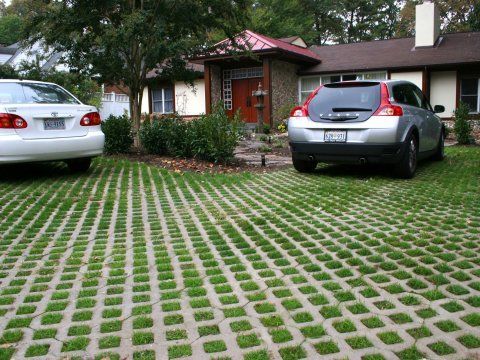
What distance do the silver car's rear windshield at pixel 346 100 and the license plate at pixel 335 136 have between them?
0.99 feet

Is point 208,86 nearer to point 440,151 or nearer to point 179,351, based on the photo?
point 440,151

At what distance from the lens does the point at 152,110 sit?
28.6 m

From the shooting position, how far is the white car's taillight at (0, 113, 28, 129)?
22.6 ft

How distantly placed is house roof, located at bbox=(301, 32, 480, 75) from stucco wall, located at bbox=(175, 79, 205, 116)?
19.0 feet

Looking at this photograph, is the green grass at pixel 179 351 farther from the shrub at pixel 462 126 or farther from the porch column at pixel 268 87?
the porch column at pixel 268 87

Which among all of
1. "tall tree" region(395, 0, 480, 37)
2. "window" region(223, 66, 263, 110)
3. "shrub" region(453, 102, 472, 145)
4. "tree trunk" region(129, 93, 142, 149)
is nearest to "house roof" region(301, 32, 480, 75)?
"window" region(223, 66, 263, 110)

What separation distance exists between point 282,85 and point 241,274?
20427mm

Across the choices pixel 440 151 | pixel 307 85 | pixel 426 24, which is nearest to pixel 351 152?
pixel 440 151

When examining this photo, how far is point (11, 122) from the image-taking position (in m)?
6.95

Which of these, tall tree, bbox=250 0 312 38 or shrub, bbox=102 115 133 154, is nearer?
shrub, bbox=102 115 133 154

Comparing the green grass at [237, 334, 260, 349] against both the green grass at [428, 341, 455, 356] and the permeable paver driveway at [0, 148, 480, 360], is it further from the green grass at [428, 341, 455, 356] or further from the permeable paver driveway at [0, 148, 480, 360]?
the green grass at [428, 341, 455, 356]

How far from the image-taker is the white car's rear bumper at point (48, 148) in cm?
697

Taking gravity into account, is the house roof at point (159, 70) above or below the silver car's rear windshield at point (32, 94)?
above

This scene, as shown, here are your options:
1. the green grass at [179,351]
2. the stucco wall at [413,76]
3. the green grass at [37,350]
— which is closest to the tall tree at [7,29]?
the stucco wall at [413,76]
